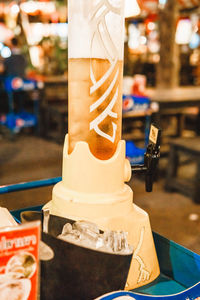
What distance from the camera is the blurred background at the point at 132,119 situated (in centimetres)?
370

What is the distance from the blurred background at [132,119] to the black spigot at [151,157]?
26.9 inches

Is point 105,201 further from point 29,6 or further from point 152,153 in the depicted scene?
point 29,6

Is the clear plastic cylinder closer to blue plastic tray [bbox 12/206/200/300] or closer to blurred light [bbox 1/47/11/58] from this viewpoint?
blue plastic tray [bbox 12/206/200/300]

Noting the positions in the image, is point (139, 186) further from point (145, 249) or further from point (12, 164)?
point (145, 249)

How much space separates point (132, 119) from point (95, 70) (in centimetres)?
461

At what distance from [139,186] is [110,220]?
3215 mm

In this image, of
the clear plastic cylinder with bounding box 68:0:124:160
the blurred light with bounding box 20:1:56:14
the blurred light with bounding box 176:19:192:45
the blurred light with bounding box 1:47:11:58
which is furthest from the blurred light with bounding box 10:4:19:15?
the clear plastic cylinder with bounding box 68:0:124:160

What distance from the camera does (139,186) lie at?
13.9 ft

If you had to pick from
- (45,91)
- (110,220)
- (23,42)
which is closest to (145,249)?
(110,220)

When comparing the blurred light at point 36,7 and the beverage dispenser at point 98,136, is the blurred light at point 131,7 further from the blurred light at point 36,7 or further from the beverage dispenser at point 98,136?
the blurred light at point 36,7

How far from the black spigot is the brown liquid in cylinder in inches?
5.1

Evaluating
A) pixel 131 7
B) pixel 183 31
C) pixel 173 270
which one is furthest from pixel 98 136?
pixel 183 31

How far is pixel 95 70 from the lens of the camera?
3.39ft

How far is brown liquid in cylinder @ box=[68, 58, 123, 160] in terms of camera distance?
40.8 inches
